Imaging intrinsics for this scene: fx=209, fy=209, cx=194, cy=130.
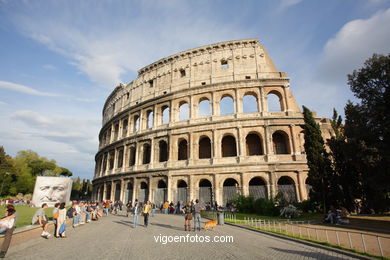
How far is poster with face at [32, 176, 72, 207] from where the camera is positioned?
23719mm

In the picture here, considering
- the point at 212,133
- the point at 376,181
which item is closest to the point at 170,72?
the point at 212,133

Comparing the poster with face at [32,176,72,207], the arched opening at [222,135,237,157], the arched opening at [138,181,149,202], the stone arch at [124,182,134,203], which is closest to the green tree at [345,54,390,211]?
the arched opening at [222,135,237,157]

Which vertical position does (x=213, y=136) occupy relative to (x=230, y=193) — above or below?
above

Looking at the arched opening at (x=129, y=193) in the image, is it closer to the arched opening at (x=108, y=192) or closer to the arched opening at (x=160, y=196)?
the arched opening at (x=160, y=196)

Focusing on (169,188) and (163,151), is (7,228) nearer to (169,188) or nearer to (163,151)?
(169,188)

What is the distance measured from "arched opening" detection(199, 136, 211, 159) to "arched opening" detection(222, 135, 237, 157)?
1.64m

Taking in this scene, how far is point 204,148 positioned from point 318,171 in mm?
11331

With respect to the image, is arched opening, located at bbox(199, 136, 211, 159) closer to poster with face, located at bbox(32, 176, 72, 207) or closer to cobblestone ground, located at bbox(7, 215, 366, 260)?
cobblestone ground, located at bbox(7, 215, 366, 260)

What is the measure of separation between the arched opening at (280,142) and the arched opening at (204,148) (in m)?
6.74

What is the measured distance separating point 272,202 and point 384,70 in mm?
10326

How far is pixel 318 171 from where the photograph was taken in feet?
47.8

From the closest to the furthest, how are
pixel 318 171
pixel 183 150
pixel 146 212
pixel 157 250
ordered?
pixel 157 250 < pixel 146 212 < pixel 318 171 < pixel 183 150

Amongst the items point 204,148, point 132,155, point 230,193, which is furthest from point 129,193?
point 230,193

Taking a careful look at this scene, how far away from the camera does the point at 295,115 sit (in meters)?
20.5
